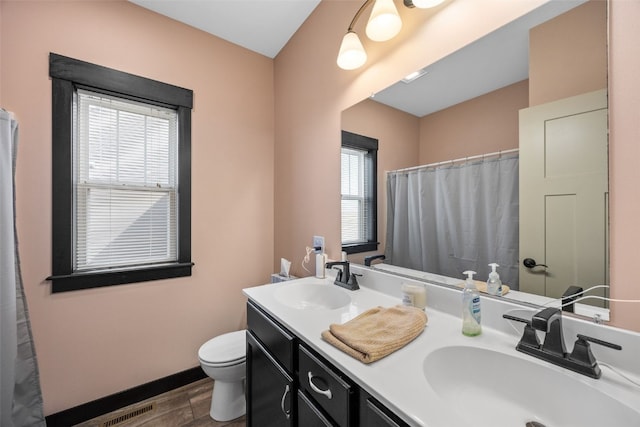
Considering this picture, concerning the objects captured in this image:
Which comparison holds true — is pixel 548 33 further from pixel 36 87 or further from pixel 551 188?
pixel 36 87

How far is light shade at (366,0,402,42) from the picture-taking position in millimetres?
1096

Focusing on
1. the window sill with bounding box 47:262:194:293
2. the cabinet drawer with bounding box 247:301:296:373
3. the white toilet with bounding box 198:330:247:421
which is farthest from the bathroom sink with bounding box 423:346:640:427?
the window sill with bounding box 47:262:194:293

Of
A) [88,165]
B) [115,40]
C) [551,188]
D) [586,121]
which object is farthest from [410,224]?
[115,40]

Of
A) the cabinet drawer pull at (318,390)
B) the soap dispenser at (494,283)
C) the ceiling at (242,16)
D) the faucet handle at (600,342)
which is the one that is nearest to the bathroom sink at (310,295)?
the cabinet drawer pull at (318,390)

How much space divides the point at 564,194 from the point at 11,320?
230cm

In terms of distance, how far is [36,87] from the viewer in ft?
4.72

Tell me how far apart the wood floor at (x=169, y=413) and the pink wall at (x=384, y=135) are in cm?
136

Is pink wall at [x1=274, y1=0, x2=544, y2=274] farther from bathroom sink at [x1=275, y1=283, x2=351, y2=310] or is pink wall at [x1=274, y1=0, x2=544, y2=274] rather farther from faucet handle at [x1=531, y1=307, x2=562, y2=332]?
faucet handle at [x1=531, y1=307, x2=562, y2=332]

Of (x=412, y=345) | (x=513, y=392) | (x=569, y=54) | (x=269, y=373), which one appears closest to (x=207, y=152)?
(x=269, y=373)

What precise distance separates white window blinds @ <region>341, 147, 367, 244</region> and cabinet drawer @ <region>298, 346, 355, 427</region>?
775mm

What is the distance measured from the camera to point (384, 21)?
1118 millimetres

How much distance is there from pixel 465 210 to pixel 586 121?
1.44ft

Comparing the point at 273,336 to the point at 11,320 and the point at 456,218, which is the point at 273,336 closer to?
the point at 456,218

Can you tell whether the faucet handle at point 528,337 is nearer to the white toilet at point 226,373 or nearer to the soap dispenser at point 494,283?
the soap dispenser at point 494,283
